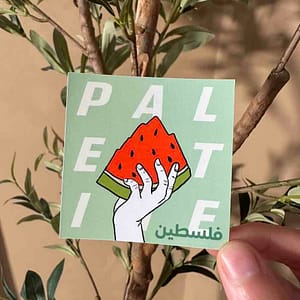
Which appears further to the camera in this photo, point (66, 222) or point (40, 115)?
point (40, 115)

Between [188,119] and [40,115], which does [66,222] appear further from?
[40,115]

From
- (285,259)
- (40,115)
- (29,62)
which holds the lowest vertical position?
(285,259)

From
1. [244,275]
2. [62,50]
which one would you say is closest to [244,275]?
[244,275]

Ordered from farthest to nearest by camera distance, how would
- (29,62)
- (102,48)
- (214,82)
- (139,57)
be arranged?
1. (29,62)
2. (102,48)
3. (139,57)
4. (214,82)

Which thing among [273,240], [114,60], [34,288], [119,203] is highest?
[114,60]

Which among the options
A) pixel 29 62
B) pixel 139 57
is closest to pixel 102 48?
pixel 139 57

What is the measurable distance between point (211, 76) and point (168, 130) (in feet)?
2.30

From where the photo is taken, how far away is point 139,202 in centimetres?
77

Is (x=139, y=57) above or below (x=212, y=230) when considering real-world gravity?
above

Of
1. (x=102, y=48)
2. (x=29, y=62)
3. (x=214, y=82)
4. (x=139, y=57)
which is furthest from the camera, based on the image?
(x=29, y=62)

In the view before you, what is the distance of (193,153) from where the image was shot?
30.1 inches

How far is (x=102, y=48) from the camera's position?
1110 mm

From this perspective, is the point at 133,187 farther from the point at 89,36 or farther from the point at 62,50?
the point at 62,50

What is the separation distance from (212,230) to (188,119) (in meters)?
0.12
